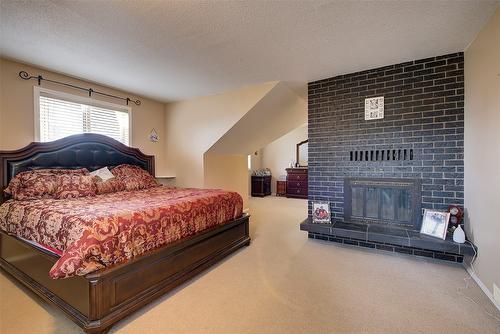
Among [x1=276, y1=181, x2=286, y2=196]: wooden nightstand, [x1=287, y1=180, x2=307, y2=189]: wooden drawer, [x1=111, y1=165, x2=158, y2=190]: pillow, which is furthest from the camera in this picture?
[x1=276, y1=181, x2=286, y2=196]: wooden nightstand

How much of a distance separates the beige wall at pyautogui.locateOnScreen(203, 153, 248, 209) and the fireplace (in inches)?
93.0

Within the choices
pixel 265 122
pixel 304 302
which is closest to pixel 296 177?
pixel 265 122

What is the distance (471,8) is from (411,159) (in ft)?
5.16

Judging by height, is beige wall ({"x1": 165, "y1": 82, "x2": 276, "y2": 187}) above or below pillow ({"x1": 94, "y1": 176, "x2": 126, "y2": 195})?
above

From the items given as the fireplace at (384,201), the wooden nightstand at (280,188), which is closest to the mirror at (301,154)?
the wooden nightstand at (280,188)

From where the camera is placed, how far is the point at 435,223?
8.58 ft

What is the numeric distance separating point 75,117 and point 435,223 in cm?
493

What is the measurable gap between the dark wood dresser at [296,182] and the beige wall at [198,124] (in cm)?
376

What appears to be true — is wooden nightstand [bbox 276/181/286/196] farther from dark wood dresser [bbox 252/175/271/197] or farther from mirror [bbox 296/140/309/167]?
mirror [bbox 296/140/309/167]

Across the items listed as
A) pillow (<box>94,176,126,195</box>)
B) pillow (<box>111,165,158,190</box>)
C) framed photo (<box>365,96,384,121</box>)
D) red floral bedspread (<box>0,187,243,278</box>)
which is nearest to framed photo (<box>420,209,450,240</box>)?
framed photo (<box>365,96,384,121</box>)

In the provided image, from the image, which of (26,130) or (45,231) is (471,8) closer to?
(45,231)

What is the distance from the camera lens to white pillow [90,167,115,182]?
10.5 ft

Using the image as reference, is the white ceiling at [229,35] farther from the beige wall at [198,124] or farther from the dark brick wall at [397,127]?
the beige wall at [198,124]

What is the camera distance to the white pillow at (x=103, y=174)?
3.21m
